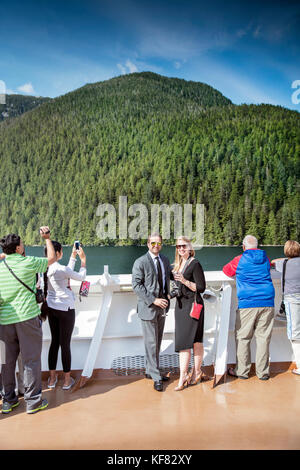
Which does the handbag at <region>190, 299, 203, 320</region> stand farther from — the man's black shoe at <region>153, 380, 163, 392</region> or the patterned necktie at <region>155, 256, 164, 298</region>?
the man's black shoe at <region>153, 380, 163, 392</region>

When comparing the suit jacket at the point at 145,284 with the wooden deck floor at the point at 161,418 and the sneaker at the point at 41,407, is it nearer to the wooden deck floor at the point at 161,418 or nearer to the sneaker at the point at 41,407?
the wooden deck floor at the point at 161,418

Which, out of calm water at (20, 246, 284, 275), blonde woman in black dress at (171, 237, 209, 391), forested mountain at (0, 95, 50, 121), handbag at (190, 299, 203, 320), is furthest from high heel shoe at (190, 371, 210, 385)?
forested mountain at (0, 95, 50, 121)

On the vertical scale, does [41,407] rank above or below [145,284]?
below

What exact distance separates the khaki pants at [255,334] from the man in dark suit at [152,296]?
1.88ft

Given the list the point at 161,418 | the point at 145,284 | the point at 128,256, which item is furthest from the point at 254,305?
the point at 128,256

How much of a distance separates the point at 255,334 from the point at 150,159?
37501mm

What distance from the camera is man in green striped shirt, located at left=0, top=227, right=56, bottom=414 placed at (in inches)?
64.8

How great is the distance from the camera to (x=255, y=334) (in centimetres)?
214

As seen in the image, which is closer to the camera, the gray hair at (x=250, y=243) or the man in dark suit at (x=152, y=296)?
the man in dark suit at (x=152, y=296)

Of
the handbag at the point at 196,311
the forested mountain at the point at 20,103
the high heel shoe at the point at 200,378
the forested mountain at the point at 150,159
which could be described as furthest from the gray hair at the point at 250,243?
the forested mountain at the point at 20,103

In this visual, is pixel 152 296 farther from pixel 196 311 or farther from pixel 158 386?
pixel 158 386

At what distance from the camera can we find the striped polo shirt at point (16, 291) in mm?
1640

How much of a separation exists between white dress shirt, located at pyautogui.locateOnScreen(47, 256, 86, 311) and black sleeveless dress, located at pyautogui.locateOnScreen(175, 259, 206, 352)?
68cm

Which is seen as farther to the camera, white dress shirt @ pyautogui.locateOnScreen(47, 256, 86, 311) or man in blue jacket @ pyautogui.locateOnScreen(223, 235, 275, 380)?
man in blue jacket @ pyautogui.locateOnScreen(223, 235, 275, 380)
